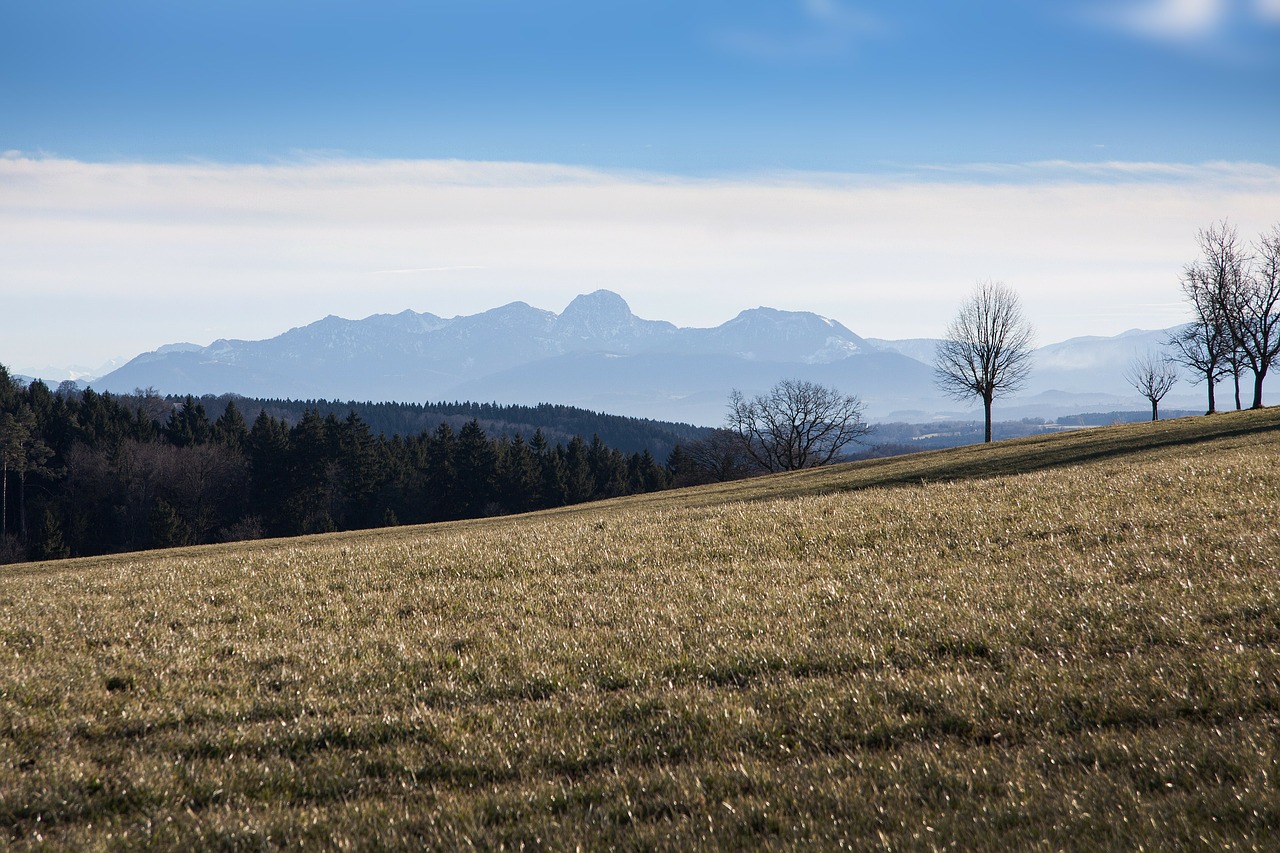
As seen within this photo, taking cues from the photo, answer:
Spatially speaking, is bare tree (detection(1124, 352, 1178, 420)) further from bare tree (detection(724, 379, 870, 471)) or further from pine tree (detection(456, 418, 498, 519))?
pine tree (detection(456, 418, 498, 519))

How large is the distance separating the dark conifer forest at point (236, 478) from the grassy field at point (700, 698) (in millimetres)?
84661

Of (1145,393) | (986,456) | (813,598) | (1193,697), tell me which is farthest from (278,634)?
(1145,393)

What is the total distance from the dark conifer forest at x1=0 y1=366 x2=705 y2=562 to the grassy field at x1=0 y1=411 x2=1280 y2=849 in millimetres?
84661

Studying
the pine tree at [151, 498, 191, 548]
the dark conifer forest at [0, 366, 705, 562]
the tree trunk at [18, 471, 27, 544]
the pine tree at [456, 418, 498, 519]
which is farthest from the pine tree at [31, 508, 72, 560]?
the pine tree at [456, 418, 498, 519]

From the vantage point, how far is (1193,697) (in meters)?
7.61

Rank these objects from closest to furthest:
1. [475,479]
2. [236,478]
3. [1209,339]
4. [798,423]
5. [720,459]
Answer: [1209,339]
[798,423]
[236,478]
[475,479]
[720,459]

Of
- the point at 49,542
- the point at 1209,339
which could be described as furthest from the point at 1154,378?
the point at 49,542

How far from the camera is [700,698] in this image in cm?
891

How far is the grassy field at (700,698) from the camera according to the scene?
6.46 meters

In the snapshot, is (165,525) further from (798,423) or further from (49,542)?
(798,423)

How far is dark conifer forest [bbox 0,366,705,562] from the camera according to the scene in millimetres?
96812

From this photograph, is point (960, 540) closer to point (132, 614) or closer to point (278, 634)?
point (278, 634)

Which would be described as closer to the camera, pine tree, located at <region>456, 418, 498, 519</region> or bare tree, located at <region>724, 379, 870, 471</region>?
bare tree, located at <region>724, 379, 870, 471</region>

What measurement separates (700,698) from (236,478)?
111142 millimetres
